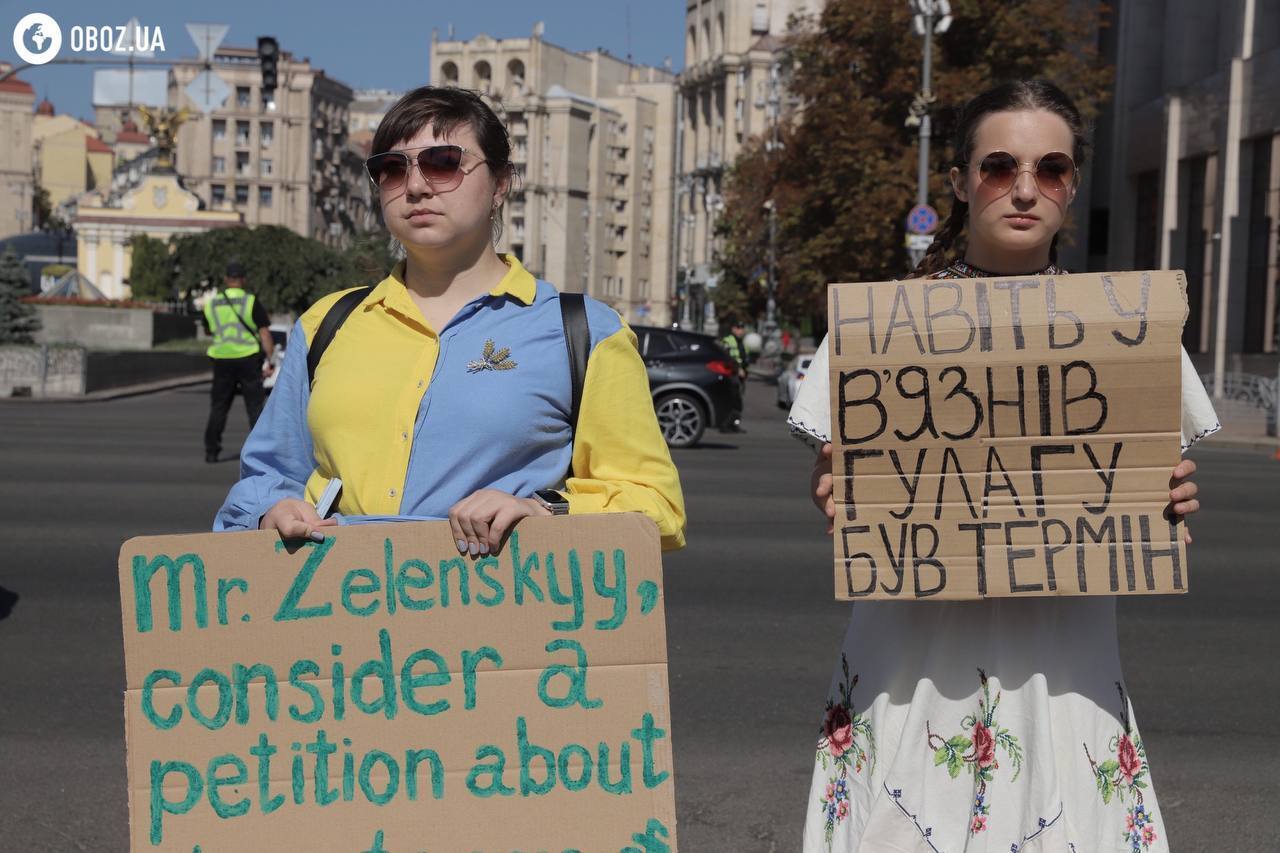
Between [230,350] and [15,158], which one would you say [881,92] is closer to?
[230,350]

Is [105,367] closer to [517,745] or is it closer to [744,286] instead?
[517,745]

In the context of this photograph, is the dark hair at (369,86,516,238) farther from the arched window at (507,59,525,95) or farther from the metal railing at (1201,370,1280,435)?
the arched window at (507,59,525,95)

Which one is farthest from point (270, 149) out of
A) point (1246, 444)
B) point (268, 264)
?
point (1246, 444)

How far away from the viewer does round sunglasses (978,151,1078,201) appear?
10.7ft

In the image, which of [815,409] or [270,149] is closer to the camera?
[815,409]

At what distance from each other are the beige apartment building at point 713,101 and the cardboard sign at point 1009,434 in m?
109

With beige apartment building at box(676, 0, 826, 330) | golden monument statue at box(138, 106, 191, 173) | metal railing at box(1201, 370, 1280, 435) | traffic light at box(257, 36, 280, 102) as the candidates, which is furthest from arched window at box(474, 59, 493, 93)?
metal railing at box(1201, 370, 1280, 435)

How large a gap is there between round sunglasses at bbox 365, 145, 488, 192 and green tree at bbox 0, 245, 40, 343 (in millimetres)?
33907

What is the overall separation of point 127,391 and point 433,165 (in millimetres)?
30383

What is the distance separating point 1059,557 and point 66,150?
17472 cm

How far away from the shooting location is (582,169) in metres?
175

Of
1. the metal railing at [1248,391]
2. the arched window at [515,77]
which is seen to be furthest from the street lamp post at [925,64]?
the arched window at [515,77]

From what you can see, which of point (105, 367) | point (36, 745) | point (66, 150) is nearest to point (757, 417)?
point (105, 367)

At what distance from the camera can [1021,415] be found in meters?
3.17
